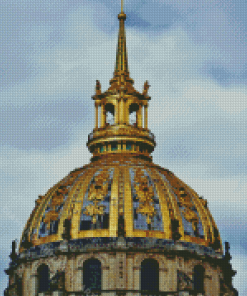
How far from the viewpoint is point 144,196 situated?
116 m

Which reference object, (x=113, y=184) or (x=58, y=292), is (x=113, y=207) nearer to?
(x=113, y=184)

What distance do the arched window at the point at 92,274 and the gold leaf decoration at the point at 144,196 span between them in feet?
23.0

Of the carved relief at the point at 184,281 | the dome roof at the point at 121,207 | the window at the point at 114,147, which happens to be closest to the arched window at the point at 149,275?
the carved relief at the point at 184,281

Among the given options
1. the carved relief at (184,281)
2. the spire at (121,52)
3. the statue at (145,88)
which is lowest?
the carved relief at (184,281)

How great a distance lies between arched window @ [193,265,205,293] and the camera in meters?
114

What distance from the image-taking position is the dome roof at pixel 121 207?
114 metres

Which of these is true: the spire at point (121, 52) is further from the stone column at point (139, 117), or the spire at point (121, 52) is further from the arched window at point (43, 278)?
the arched window at point (43, 278)

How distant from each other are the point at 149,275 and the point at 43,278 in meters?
11.1

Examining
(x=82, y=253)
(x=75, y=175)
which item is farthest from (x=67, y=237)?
(x=75, y=175)

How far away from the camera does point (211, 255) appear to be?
116750 mm

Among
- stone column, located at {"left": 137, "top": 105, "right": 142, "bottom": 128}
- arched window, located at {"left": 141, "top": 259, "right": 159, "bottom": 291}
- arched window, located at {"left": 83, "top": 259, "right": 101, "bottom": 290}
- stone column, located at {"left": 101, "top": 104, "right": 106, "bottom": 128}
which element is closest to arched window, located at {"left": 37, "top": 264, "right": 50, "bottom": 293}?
arched window, located at {"left": 83, "top": 259, "right": 101, "bottom": 290}

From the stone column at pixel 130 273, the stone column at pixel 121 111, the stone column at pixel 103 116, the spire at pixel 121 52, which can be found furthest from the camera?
the spire at pixel 121 52

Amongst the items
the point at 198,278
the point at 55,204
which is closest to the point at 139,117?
the point at 55,204

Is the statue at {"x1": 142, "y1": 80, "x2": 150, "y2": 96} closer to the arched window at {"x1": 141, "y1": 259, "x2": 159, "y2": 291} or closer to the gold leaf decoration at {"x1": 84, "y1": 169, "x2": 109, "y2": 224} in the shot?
the gold leaf decoration at {"x1": 84, "y1": 169, "x2": 109, "y2": 224}
